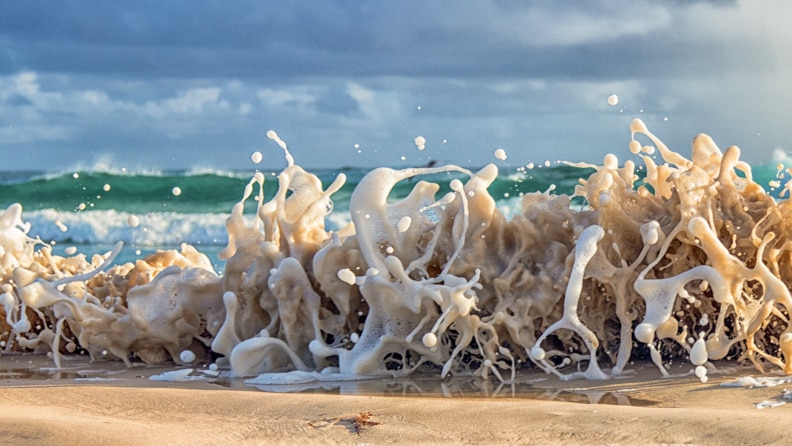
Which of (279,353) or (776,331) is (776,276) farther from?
(279,353)

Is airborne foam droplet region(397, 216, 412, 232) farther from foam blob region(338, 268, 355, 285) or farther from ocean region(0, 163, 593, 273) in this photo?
ocean region(0, 163, 593, 273)

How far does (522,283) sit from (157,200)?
15.7 metres

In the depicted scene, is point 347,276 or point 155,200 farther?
point 155,200

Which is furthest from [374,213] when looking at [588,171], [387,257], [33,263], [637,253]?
[588,171]

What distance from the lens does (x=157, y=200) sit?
63.4ft

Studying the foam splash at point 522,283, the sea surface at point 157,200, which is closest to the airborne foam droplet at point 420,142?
the foam splash at point 522,283

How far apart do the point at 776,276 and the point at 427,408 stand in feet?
5.24

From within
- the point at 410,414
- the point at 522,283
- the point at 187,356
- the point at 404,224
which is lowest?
the point at 410,414

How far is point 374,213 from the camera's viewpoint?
4.57 meters

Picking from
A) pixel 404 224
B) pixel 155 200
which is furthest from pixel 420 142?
pixel 155 200

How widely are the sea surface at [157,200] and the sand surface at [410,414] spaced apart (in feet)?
30.8

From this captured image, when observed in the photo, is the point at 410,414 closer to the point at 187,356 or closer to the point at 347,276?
the point at 347,276

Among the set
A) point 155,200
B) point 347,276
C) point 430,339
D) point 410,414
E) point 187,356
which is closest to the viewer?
point 410,414

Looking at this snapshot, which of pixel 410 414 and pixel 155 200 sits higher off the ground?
pixel 155 200
